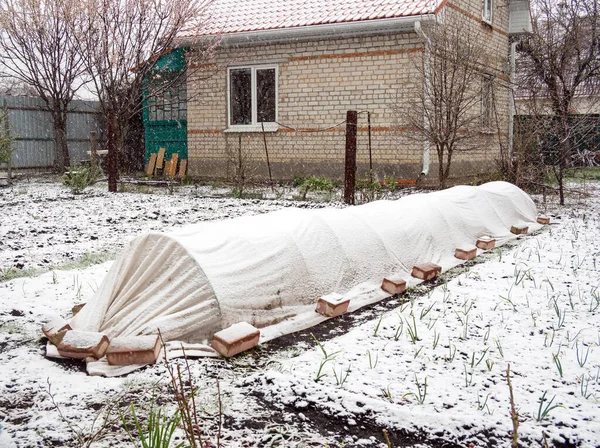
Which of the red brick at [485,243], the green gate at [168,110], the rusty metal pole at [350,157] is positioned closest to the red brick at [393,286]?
the red brick at [485,243]

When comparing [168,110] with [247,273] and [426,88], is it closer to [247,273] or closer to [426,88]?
[426,88]

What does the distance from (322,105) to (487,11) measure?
5450mm

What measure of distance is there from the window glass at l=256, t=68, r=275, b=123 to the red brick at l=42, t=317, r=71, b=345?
9777mm

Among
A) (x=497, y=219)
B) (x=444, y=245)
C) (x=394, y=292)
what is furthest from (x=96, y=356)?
(x=497, y=219)

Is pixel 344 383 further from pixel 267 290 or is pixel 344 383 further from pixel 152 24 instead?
pixel 152 24

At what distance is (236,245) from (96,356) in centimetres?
104

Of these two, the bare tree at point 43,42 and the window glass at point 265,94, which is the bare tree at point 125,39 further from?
the window glass at point 265,94

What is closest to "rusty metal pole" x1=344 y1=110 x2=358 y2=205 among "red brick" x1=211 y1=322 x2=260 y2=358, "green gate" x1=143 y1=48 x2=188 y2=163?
"red brick" x1=211 y1=322 x2=260 y2=358

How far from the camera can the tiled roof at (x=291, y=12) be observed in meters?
10.7

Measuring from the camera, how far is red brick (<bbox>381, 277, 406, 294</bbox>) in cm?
395

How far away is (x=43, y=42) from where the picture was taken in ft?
42.7

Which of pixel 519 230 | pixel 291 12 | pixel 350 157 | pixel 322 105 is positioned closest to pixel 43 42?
pixel 291 12

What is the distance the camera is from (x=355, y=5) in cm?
1166

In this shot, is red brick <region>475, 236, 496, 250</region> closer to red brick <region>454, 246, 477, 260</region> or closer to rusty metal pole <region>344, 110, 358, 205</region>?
red brick <region>454, 246, 477, 260</region>
